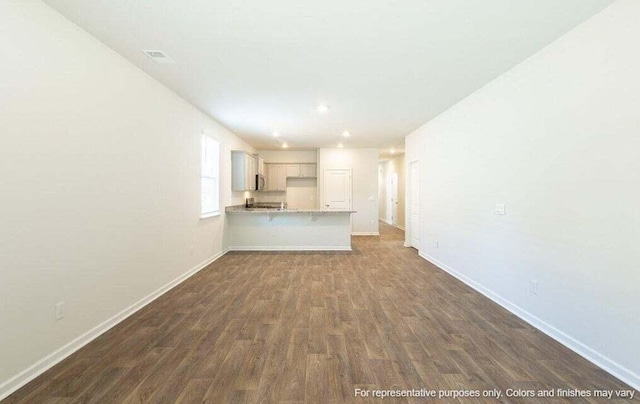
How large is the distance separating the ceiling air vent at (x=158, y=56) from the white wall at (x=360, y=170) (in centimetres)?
569

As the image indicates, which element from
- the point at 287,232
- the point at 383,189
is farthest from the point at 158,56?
the point at 383,189

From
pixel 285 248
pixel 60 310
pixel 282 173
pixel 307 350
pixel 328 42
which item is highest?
pixel 328 42

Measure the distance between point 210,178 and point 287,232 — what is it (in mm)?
2014

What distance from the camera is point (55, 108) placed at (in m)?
2.11

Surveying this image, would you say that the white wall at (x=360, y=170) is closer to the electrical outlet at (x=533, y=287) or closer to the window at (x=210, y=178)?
the window at (x=210, y=178)

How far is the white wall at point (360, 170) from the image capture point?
834cm

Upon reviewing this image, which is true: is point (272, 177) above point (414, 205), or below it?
above

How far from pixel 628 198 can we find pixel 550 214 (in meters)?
0.63

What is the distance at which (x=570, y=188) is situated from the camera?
2.34 metres

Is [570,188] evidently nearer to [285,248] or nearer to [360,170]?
[285,248]

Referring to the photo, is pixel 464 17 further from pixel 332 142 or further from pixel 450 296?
pixel 332 142

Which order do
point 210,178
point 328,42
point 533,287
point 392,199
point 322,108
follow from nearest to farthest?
point 328,42
point 533,287
point 322,108
point 210,178
point 392,199

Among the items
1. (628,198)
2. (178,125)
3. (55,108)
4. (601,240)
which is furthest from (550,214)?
(178,125)

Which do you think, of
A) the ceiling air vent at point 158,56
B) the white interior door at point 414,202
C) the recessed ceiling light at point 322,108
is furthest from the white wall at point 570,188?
the ceiling air vent at point 158,56
